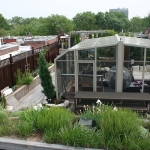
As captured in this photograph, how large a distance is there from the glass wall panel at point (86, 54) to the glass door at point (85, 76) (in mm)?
228

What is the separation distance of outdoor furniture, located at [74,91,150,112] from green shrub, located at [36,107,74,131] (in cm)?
308

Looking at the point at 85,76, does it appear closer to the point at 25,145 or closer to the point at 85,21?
the point at 25,145

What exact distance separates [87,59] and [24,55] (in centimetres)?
439

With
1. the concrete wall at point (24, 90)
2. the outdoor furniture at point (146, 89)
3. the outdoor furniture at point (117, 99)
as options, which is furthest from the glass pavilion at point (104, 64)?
the concrete wall at point (24, 90)

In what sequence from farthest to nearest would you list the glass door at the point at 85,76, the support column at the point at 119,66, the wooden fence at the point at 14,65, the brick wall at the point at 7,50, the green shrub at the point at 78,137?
the brick wall at the point at 7,50, the wooden fence at the point at 14,65, the glass door at the point at 85,76, the support column at the point at 119,66, the green shrub at the point at 78,137

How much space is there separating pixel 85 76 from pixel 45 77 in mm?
1552

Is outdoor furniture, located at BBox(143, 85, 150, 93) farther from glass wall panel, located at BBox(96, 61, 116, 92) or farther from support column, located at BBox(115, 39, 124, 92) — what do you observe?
glass wall panel, located at BBox(96, 61, 116, 92)

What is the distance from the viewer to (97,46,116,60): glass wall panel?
7.02m

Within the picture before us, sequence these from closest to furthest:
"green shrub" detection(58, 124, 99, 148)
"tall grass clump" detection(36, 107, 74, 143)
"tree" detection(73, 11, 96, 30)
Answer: "green shrub" detection(58, 124, 99, 148)
"tall grass clump" detection(36, 107, 74, 143)
"tree" detection(73, 11, 96, 30)

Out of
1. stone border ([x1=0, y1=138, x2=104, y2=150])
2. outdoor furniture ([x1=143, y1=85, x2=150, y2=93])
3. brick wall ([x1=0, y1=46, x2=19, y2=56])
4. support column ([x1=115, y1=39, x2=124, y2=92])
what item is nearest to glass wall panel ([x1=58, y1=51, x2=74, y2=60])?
support column ([x1=115, y1=39, x2=124, y2=92])

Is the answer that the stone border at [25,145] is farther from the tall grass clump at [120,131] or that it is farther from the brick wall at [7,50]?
the brick wall at [7,50]

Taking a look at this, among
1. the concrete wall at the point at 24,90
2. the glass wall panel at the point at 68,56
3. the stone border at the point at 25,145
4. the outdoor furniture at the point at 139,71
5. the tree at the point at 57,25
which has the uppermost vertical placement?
the tree at the point at 57,25

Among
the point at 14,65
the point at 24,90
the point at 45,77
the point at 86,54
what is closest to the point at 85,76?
the point at 86,54

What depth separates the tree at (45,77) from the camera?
24.0ft
